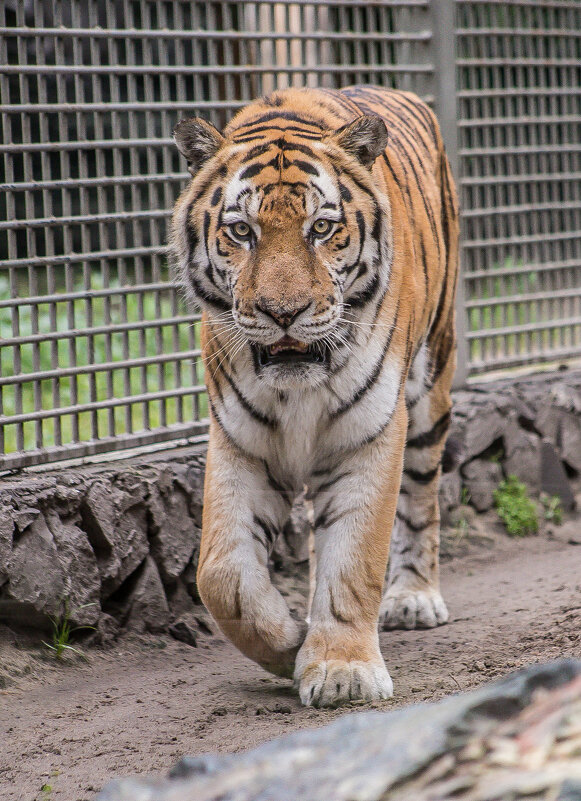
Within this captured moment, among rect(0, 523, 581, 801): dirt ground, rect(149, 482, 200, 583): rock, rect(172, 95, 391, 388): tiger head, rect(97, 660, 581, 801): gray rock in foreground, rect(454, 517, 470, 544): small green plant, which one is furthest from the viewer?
rect(454, 517, 470, 544): small green plant

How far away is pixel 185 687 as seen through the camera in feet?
11.2

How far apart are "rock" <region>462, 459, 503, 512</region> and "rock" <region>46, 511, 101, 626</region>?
2.13 metres

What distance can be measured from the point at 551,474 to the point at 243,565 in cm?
284

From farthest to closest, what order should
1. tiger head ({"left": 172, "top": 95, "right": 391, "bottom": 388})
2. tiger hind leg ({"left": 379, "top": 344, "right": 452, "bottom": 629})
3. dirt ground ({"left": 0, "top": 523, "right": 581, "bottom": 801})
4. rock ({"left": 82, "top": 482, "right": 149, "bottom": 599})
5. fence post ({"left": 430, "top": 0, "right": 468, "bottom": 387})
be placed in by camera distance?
1. fence post ({"left": 430, "top": 0, "right": 468, "bottom": 387})
2. tiger hind leg ({"left": 379, "top": 344, "right": 452, "bottom": 629})
3. rock ({"left": 82, "top": 482, "right": 149, "bottom": 599})
4. tiger head ({"left": 172, "top": 95, "right": 391, "bottom": 388})
5. dirt ground ({"left": 0, "top": 523, "right": 581, "bottom": 801})

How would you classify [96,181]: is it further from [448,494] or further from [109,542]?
[448,494]

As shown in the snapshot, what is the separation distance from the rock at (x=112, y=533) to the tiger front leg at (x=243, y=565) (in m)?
Result: 0.71

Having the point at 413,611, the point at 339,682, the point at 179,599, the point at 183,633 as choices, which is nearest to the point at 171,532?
the point at 179,599

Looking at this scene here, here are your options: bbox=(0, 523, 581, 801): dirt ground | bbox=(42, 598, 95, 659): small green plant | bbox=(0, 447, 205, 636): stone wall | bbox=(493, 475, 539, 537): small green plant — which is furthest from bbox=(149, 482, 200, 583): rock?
bbox=(493, 475, 539, 537): small green plant

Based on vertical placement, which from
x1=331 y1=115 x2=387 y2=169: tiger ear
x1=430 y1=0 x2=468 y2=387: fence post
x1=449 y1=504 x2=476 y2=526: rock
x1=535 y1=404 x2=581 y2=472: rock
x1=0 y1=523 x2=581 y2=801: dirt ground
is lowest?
x1=0 y1=523 x2=581 y2=801: dirt ground

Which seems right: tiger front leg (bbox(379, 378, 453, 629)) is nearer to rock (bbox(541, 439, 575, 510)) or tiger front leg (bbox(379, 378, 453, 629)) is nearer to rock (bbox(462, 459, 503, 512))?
rock (bbox(462, 459, 503, 512))

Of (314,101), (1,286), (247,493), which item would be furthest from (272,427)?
(1,286)

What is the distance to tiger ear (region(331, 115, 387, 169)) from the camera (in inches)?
125

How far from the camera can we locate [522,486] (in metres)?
5.40

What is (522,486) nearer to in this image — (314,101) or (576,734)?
(314,101)
